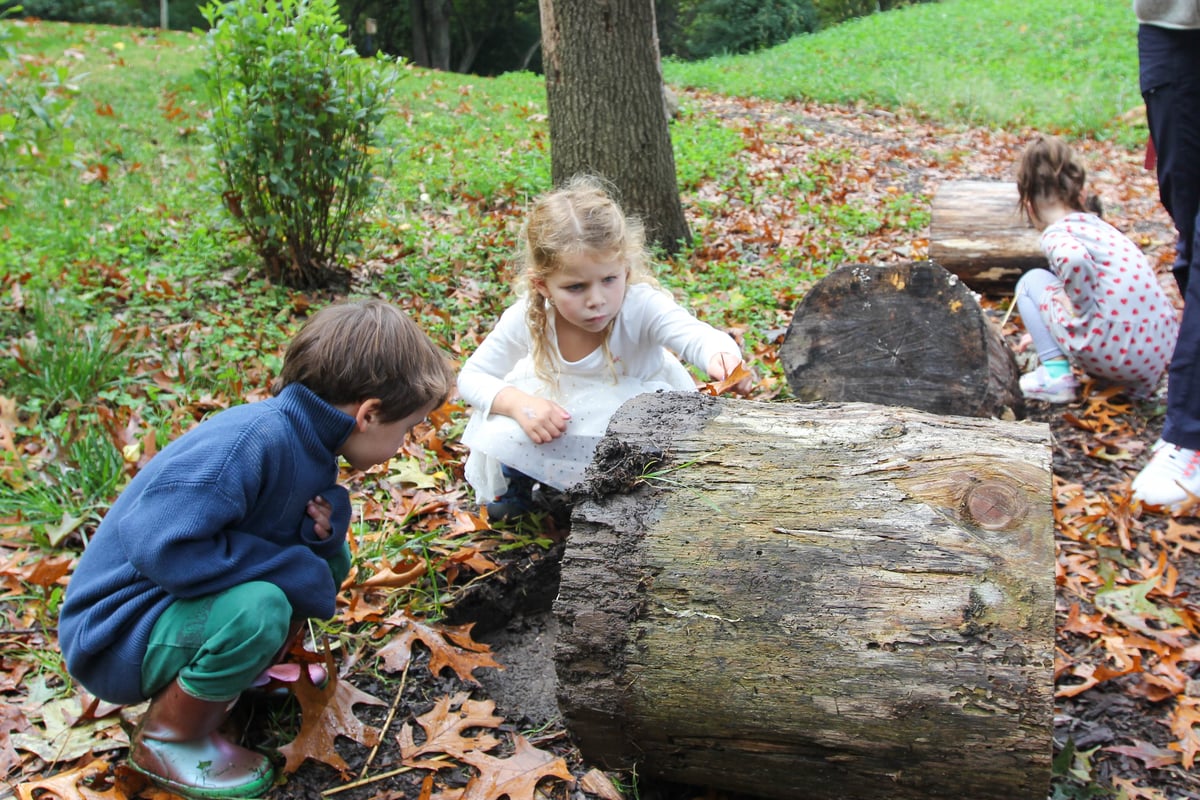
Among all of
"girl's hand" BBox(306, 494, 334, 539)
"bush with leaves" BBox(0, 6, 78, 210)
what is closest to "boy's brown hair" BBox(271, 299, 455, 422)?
"girl's hand" BBox(306, 494, 334, 539)

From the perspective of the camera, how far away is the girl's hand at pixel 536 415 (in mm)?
2809

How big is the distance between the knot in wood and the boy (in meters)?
1.27

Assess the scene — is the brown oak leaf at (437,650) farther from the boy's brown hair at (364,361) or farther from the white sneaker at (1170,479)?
the white sneaker at (1170,479)

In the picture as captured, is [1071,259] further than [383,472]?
Yes

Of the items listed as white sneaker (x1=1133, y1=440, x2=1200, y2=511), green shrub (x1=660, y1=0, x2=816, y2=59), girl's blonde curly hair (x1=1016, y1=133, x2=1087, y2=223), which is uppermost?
green shrub (x1=660, y1=0, x2=816, y2=59)

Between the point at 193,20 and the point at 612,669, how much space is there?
28.8 meters

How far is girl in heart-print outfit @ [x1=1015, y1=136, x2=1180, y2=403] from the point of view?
387cm

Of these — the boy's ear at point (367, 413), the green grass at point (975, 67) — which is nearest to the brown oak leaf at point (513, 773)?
the boy's ear at point (367, 413)

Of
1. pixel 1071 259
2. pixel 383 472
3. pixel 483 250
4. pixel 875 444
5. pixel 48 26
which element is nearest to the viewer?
pixel 875 444

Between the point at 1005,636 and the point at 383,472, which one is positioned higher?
the point at 1005,636

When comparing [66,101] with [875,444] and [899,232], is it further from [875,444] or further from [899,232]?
[899,232]

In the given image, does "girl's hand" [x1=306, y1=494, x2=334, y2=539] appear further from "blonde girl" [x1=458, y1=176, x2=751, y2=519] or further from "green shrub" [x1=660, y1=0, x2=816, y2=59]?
"green shrub" [x1=660, y1=0, x2=816, y2=59]

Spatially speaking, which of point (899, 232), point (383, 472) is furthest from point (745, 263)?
point (383, 472)

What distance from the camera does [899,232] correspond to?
6.29 metres
